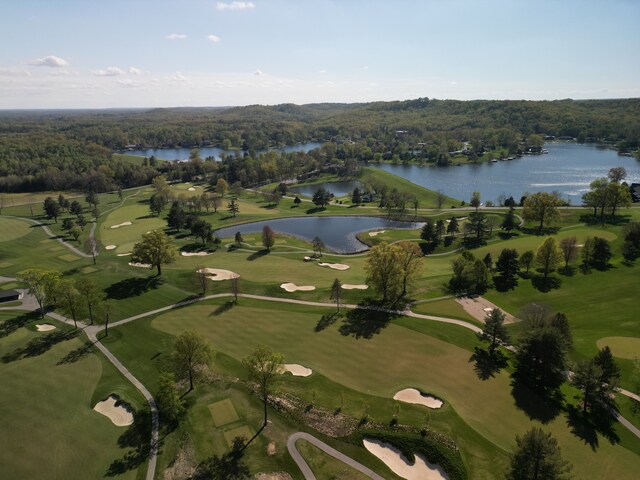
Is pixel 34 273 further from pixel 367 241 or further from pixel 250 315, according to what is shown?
pixel 367 241

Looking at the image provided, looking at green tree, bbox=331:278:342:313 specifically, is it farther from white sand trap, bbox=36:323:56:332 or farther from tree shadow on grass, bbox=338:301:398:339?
white sand trap, bbox=36:323:56:332

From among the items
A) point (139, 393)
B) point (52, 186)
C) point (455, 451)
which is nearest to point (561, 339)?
point (455, 451)

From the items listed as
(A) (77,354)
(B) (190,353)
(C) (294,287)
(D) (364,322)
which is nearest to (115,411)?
(B) (190,353)

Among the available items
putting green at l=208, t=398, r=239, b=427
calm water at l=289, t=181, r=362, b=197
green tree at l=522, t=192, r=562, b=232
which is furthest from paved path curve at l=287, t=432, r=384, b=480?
calm water at l=289, t=181, r=362, b=197

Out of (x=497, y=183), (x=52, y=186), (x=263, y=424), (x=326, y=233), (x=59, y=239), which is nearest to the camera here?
(x=263, y=424)

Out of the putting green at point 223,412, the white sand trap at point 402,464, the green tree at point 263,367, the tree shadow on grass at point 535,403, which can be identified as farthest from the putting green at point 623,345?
the putting green at point 223,412
